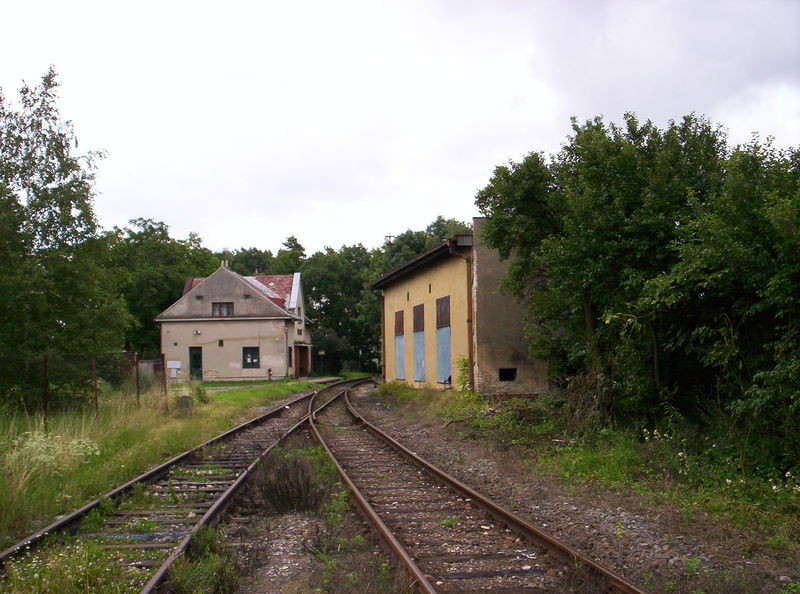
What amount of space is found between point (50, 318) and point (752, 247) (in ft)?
42.8

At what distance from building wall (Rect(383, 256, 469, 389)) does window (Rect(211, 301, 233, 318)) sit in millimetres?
17476

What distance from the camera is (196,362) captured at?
45.7 meters

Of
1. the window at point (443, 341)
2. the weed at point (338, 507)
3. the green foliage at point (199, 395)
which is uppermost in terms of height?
the window at point (443, 341)

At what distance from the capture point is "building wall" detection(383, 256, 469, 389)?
20641 mm

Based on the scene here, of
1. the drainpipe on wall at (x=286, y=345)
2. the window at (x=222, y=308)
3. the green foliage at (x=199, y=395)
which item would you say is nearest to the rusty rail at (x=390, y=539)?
the green foliage at (x=199, y=395)

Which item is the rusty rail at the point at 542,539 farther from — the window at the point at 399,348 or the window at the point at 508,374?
the window at the point at 399,348

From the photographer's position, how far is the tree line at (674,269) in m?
7.71

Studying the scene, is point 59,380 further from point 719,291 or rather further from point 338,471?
point 719,291

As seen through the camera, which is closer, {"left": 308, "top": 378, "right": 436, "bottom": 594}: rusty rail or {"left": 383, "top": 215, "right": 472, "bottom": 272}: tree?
{"left": 308, "top": 378, "right": 436, "bottom": 594}: rusty rail

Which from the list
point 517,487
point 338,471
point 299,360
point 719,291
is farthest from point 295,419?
point 299,360

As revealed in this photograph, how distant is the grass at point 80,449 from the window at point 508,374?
744cm

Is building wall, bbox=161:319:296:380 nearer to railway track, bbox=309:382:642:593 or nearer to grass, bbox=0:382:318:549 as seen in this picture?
grass, bbox=0:382:318:549

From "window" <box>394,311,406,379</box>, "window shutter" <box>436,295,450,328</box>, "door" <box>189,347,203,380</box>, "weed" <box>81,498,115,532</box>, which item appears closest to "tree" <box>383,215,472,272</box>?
"door" <box>189,347,203,380</box>

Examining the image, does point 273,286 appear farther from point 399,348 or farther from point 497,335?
point 497,335
